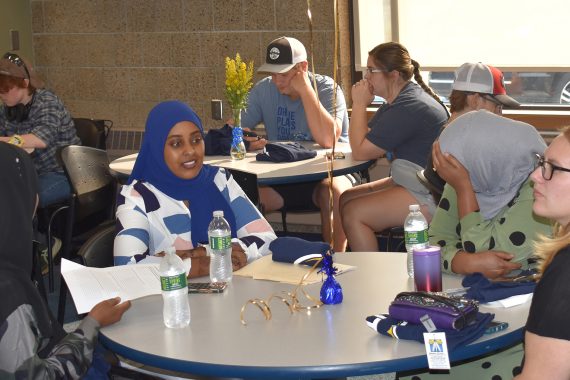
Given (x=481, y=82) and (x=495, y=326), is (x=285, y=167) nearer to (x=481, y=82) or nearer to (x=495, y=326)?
(x=481, y=82)

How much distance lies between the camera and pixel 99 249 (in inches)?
124

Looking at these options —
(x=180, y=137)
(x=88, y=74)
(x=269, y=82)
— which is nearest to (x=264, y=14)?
(x=269, y=82)

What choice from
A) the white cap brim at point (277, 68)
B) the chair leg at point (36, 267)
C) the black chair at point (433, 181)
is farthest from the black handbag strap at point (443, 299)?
the white cap brim at point (277, 68)

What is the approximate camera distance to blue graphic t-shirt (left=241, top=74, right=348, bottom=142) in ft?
18.4

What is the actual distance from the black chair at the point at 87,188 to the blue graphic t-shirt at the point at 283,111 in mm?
1172

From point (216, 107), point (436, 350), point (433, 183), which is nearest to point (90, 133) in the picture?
point (216, 107)

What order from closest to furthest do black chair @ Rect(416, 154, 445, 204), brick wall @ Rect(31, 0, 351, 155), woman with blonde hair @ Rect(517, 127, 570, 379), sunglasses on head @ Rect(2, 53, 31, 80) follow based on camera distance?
woman with blonde hair @ Rect(517, 127, 570, 379)
black chair @ Rect(416, 154, 445, 204)
sunglasses on head @ Rect(2, 53, 31, 80)
brick wall @ Rect(31, 0, 351, 155)

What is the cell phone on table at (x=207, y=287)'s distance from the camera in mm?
2754

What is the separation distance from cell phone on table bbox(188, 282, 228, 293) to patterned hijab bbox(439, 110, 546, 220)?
34.9 inches

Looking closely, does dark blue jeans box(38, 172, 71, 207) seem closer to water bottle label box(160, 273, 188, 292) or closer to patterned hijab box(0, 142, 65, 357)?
patterned hijab box(0, 142, 65, 357)

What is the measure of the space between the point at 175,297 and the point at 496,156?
1153 millimetres

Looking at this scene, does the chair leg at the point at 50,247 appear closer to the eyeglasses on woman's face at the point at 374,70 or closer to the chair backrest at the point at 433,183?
the eyeglasses on woman's face at the point at 374,70

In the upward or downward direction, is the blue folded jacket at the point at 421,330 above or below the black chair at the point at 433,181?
below

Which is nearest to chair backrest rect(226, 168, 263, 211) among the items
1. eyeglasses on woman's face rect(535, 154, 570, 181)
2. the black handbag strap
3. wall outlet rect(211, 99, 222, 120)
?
the black handbag strap
